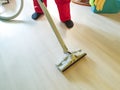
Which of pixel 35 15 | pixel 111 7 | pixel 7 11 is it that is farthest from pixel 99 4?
pixel 7 11

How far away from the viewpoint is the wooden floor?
119 cm

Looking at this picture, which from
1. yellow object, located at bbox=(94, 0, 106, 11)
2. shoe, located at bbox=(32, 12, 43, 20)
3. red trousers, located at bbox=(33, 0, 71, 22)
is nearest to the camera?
red trousers, located at bbox=(33, 0, 71, 22)

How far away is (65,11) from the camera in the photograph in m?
1.70

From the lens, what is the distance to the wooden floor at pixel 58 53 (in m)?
1.19

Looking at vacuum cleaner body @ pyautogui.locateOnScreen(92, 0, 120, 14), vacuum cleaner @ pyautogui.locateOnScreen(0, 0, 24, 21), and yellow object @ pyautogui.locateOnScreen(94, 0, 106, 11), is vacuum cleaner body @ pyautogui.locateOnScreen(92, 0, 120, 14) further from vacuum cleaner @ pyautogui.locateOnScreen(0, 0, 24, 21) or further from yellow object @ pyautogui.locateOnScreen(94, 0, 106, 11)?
vacuum cleaner @ pyautogui.locateOnScreen(0, 0, 24, 21)

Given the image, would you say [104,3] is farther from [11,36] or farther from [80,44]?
[11,36]

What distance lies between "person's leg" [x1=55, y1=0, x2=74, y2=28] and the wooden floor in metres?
0.07

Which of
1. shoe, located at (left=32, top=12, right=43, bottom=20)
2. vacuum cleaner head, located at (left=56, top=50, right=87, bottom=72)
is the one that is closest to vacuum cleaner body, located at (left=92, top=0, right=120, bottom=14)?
shoe, located at (left=32, top=12, right=43, bottom=20)

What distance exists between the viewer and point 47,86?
117cm

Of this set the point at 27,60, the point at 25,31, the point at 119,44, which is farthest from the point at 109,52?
the point at 25,31

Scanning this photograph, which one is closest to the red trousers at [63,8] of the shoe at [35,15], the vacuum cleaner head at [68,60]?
the shoe at [35,15]

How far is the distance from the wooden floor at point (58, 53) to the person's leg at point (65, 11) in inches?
2.6

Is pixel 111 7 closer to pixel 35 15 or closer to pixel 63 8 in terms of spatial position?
pixel 63 8

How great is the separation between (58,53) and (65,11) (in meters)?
0.53
